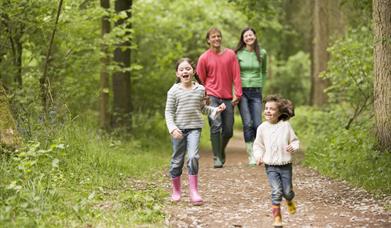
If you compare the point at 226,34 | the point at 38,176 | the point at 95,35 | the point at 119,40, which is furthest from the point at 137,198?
the point at 226,34

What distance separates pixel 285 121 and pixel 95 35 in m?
8.69

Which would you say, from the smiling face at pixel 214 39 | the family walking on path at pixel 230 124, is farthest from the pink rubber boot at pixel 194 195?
the smiling face at pixel 214 39

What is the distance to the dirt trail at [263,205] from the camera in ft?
21.2

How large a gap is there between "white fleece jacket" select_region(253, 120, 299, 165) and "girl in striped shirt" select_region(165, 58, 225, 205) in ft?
4.22

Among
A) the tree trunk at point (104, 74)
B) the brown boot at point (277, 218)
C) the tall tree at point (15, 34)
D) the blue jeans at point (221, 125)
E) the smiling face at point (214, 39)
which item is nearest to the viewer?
the brown boot at point (277, 218)

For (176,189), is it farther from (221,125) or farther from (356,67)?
(356,67)

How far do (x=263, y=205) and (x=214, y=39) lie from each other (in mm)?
3232

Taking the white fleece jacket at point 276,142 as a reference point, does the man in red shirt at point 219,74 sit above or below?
above

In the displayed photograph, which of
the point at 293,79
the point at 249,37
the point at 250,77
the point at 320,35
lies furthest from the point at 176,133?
the point at 293,79

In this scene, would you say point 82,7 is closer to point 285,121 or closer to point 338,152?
point 338,152

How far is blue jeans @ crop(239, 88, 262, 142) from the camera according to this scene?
1016 centimetres

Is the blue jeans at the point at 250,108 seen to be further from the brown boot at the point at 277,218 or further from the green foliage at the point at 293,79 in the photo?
the green foliage at the point at 293,79


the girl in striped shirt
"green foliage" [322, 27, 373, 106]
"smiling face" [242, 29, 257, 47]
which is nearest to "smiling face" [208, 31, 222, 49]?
"smiling face" [242, 29, 257, 47]

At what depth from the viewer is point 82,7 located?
515 inches
